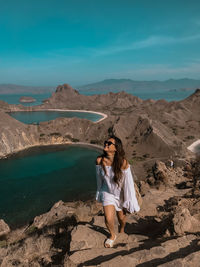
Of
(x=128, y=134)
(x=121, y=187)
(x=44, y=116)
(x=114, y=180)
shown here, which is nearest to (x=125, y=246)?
(x=121, y=187)

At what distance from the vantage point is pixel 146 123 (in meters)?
58.1

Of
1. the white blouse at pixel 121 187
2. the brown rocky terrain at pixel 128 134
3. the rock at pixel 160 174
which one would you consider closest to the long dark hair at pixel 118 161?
the white blouse at pixel 121 187

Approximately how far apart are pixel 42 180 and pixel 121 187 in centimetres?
3344

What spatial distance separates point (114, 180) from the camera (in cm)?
468

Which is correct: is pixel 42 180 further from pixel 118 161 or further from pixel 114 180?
pixel 118 161

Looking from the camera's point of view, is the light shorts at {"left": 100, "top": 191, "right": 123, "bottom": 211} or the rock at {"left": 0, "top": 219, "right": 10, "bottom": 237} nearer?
the light shorts at {"left": 100, "top": 191, "right": 123, "bottom": 211}

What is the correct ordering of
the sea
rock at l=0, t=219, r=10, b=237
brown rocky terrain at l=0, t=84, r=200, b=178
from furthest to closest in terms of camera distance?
brown rocky terrain at l=0, t=84, r=200, b=178
the sea
rock at l=0, t=219, r=10, b=237

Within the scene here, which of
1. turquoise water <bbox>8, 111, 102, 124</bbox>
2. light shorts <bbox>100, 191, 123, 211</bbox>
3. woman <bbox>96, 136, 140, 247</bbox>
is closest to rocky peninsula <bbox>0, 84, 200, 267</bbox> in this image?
woman <bbox>96, 136, 140, 247</bbox>

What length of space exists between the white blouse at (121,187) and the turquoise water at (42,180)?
70.2ft

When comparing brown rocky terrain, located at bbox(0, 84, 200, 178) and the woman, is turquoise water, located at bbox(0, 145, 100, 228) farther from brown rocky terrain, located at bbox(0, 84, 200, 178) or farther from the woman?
the woman

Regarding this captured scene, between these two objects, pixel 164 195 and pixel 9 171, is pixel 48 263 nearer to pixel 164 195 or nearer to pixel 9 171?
pixel 164 195

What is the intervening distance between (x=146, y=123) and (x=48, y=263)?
5504cm

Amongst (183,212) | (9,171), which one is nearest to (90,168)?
(9,171)

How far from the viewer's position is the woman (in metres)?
4.59
